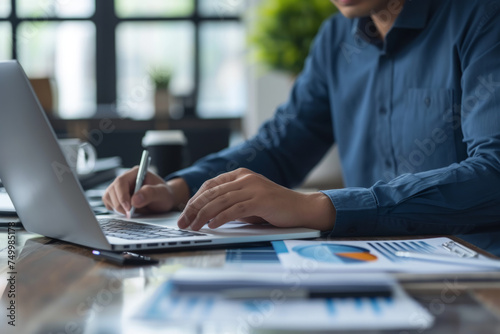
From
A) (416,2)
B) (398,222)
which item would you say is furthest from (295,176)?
(398,222)

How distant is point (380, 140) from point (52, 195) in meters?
0.85

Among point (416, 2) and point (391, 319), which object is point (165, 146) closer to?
point (416, 2)

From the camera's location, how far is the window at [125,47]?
186 inches

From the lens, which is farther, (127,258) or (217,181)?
(217,181)

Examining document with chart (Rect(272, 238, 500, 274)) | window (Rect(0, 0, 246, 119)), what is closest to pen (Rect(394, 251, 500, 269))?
document with chart (Rect(272, 238, 500, 274))

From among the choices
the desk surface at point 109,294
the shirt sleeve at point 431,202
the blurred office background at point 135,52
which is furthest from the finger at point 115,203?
the blurred office background at point 135,52

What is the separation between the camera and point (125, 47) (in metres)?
4.82

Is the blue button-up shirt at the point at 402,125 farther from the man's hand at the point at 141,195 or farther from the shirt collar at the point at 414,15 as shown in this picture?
the man's hand at the point at 141,195

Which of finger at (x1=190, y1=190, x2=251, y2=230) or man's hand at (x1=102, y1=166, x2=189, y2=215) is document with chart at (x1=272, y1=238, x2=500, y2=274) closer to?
finger at (x1=190, y1=190, x2=251, y2=230)

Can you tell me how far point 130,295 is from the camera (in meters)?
0.52

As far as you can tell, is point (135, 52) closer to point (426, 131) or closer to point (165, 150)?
point (165, 150)

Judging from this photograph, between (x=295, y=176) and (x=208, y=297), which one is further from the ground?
(x=208, y=297)

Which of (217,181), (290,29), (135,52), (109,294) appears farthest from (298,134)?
(135,52)

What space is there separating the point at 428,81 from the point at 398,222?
0.52 m
